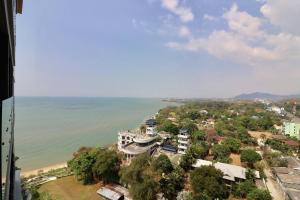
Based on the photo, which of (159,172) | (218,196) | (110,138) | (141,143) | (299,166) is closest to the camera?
(218,196)

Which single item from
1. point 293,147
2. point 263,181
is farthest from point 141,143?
point 293,147

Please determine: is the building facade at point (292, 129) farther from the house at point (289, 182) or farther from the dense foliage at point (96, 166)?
the dense foliage at point (96, 166)

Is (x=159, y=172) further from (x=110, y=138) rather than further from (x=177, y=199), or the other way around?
(x=110, y=138)

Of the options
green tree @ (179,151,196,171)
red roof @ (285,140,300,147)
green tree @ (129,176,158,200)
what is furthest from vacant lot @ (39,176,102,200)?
red roof @ (285,140,300,147)

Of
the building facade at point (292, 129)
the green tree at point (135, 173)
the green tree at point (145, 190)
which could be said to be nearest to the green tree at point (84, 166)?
the green tree at point (135, 173)

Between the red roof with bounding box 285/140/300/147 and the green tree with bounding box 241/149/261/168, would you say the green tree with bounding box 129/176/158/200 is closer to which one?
the green tree with bounding box 241/149/261/168

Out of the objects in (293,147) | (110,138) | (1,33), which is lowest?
(110,138)
